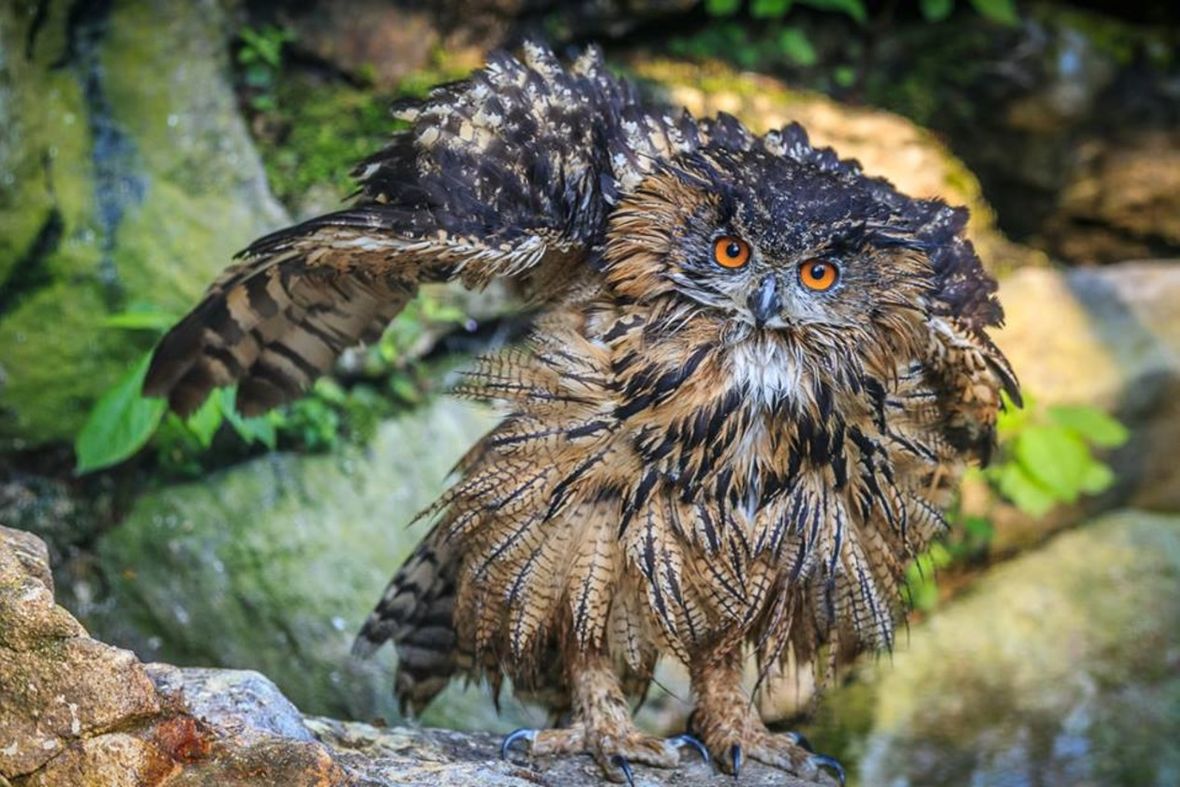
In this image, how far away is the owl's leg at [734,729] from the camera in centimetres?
358

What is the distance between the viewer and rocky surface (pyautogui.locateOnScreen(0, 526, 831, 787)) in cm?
253

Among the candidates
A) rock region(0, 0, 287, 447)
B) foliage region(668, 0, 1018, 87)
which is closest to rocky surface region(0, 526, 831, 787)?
rock region(0, 0, 287, 447)

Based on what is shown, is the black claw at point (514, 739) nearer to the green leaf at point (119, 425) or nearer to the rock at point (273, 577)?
the rock at point (273, 577)

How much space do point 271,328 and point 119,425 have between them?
0.91 m

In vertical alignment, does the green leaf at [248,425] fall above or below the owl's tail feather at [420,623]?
above

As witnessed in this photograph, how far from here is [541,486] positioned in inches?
131

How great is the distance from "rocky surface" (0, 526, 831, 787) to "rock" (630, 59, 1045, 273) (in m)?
3.95

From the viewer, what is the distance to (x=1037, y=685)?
5.28 meters

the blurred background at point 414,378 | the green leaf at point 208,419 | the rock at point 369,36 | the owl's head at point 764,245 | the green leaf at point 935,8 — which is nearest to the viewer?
the owl's head at point 764,245

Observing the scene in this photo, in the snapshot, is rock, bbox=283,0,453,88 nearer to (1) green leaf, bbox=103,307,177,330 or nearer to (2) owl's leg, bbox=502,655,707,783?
(1) green leaf, bbox=103,307,177,330

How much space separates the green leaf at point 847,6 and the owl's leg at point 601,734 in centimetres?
364

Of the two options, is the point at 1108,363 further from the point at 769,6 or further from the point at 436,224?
the point at 436,224

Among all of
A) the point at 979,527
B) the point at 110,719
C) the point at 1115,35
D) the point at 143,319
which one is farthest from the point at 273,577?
the point at 1115,35

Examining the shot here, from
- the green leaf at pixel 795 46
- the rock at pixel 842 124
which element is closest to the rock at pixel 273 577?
the rock at pixel 842 124
